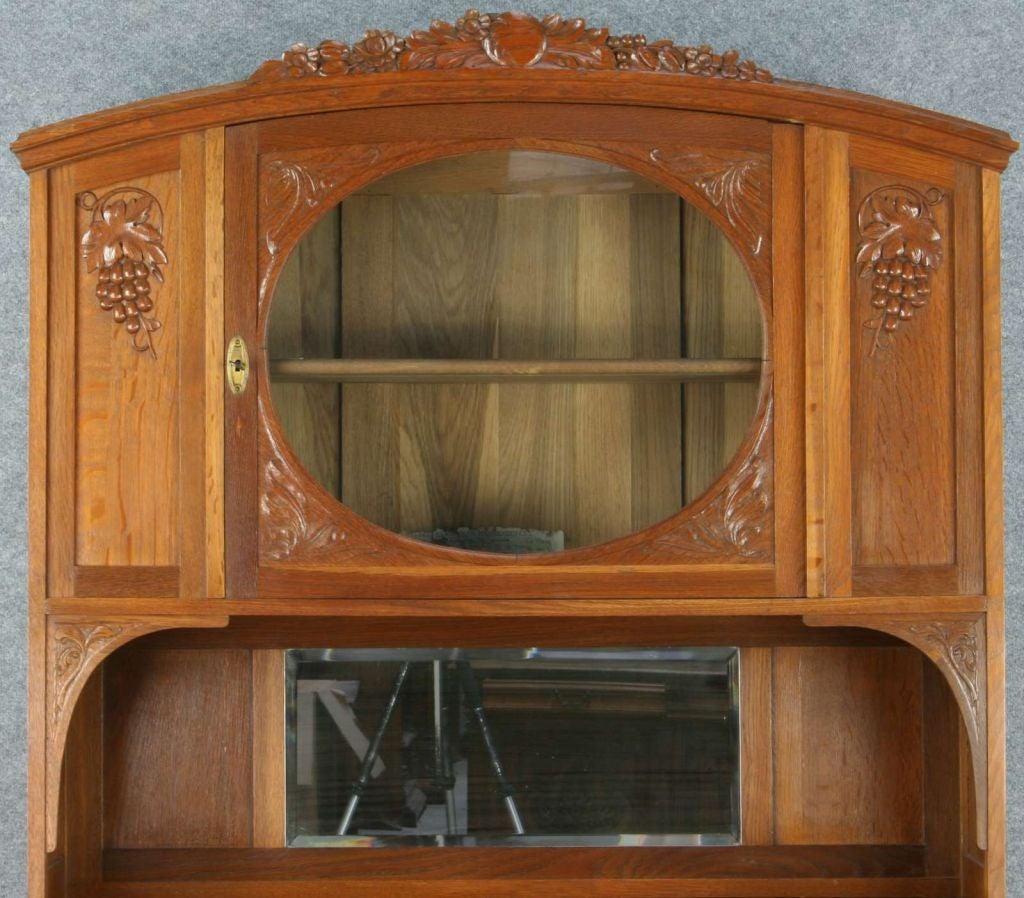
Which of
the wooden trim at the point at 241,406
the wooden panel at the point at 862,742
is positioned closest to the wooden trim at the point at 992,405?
the wooden panel at the point at 862,742

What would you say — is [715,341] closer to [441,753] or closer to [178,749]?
[441,753]

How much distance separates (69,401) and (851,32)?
32.1 inches

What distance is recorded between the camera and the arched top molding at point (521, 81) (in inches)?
33.9

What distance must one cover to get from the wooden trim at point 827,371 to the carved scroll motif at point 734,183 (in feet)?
0.11

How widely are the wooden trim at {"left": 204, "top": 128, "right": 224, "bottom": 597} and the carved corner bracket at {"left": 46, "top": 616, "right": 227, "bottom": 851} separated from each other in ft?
0.21

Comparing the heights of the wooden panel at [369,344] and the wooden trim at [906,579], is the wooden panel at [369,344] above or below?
above

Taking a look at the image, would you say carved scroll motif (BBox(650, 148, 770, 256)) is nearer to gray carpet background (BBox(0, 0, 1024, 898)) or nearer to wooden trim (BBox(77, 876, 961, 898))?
gray carpet background (BBox(0, 0, 1024, 898))

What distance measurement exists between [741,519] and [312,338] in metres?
0.35

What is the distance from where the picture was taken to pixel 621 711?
1.03m

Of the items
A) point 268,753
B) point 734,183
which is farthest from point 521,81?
point 268,753

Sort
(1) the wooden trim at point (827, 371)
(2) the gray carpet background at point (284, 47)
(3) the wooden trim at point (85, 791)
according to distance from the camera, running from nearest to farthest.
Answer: (1) the wooden trim at point (827, 371) < (3) the wooden trim at point (85, 791) < (2) the gray carpet background at point (284, 47)

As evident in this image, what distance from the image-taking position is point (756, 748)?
1.05 m

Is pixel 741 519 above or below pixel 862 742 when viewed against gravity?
above

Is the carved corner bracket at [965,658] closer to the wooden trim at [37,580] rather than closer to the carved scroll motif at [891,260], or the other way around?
the carved scroll motif at [891,260]
